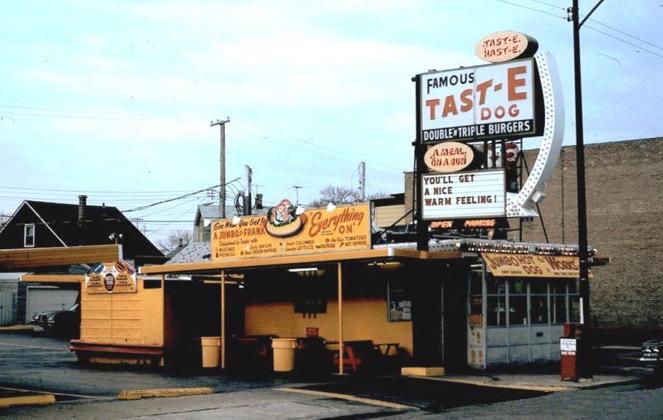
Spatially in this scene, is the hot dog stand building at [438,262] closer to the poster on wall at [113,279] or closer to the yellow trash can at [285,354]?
the yellow trash can at [285,354]

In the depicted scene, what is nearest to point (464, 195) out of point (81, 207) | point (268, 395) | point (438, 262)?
point (438, 262)

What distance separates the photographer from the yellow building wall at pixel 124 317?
84.7ft

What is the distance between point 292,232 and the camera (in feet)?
75.4

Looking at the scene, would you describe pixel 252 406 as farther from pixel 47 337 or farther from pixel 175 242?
pixel 175 242

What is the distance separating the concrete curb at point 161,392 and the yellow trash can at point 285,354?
4021mm

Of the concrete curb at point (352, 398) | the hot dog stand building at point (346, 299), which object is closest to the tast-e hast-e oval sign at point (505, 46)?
the hot dog stand building at point (346, 299)

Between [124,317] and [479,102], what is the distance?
1197 centimetres

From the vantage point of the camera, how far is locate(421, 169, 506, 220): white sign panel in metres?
22.4

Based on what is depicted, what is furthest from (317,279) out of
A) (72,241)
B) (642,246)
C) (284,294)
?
(72,241)

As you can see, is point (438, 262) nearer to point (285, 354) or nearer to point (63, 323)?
point (285, 354)

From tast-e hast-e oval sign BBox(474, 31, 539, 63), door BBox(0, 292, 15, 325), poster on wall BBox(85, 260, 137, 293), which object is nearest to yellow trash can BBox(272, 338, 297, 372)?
poster on wall BBox(85, 260, 137, 293)

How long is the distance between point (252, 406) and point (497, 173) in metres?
9.45

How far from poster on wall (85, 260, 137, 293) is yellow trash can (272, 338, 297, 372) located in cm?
558

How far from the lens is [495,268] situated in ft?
70.7
